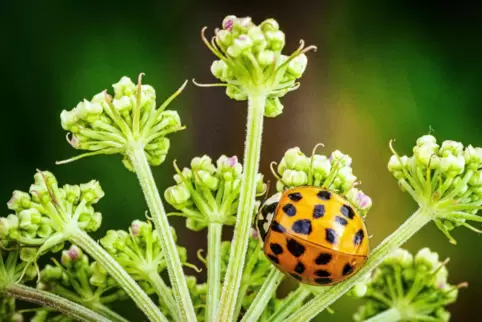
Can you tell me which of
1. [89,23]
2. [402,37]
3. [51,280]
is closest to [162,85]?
[89,23]

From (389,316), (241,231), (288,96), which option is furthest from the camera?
(288,96)

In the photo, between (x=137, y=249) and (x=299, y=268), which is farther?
(x=137, y=249)

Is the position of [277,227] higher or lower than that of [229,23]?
lower

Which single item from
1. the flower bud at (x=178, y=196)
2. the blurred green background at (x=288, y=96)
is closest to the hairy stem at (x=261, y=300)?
the flower bud at (x=178, y=196)

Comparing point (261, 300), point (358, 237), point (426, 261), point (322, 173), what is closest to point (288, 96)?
point (426, 261)

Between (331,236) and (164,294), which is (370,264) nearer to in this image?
(331,236)

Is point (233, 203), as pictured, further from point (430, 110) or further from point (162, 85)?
point (430, 110)

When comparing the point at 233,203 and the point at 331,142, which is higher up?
the point at 331,142
